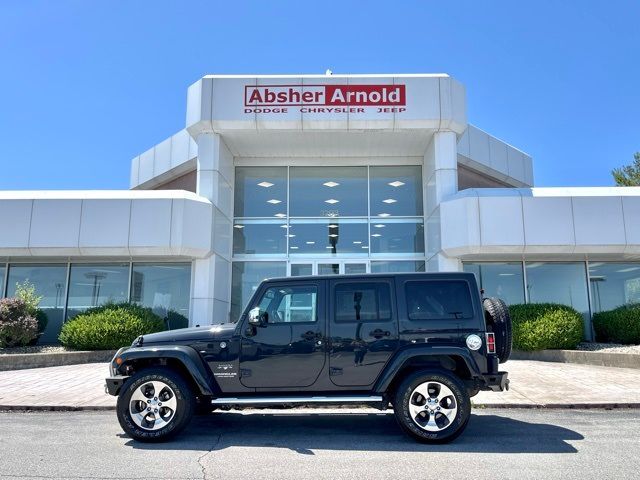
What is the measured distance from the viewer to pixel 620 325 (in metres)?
13.6

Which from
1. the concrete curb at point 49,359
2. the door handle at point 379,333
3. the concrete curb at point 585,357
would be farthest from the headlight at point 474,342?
the concrete curb at point 49,359

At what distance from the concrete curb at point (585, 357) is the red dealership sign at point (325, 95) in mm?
7562

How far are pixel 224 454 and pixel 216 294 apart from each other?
978 cm

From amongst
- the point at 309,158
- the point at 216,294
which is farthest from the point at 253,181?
the point at 216,294

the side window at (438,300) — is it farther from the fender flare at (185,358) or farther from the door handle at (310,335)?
the fender flare at (185,358)

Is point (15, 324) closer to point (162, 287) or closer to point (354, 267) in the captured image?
point (162, 287)

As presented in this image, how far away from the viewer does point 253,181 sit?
17500 millimetres

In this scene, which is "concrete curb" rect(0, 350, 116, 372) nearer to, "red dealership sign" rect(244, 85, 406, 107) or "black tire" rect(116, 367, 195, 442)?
"black tire" rect(116, 367, 195, 442)

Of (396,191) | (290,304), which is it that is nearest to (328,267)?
(396,191)

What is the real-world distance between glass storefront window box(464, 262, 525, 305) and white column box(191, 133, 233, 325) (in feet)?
23.7

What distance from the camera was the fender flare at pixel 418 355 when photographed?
5832 mm

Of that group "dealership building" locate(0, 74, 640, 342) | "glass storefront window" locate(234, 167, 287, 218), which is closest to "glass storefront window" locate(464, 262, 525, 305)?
"dealership building" locate(0, 74, 640, 342)

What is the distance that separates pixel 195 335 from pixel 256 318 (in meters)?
0.81

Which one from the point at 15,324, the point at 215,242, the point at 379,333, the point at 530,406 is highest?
the point at 215,242
